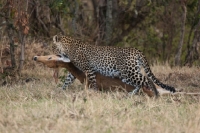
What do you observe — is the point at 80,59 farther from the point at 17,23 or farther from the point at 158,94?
the point at 158,94

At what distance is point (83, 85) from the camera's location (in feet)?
37.8

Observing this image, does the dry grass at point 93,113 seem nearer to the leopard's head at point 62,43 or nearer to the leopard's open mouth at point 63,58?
the leopard's open mouth at point 63,58

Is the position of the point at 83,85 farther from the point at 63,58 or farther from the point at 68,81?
the point at 63,58

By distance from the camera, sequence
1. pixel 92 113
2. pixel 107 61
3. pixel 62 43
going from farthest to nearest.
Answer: pixel 62 43 < pixel 107 61 < pixel 92 113

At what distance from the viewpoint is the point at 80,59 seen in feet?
36.8

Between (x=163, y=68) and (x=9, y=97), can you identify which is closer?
(x=9, y=97)

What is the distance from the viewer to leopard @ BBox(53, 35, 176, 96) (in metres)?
10.9

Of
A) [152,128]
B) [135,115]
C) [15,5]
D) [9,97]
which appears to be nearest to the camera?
[152,128]

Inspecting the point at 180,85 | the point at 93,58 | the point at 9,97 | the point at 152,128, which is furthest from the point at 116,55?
the point at 152,128

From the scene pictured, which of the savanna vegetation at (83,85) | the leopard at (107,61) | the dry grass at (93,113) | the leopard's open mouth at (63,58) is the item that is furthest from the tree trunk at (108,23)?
the dry grass at (93,113)

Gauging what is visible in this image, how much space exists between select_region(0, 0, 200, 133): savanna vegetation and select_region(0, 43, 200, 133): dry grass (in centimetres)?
1

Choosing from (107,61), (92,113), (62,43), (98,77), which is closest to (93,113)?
(92,113)

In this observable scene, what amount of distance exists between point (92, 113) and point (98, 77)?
Result: 388cm

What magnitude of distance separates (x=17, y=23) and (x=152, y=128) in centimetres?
479
